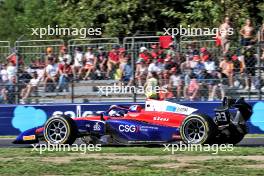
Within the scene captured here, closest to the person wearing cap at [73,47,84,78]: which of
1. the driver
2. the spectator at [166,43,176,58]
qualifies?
the spectator at [166,43,176,58]

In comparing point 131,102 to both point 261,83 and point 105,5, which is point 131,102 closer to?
point 261,83

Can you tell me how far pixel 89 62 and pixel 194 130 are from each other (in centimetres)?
623

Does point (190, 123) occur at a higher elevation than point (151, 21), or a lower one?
lower

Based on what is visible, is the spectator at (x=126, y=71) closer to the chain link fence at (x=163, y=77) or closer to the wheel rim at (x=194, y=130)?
the chain link fence at (x=163, y=77)

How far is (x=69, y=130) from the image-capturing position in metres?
12.8

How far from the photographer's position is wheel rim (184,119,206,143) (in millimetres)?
12078

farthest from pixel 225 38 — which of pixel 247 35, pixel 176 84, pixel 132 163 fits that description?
pixel 132 163

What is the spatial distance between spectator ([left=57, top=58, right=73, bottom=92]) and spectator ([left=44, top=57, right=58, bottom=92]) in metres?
0.14

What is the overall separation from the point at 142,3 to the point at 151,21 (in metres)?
0.75

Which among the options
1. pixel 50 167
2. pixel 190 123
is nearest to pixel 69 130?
pixel 190 123

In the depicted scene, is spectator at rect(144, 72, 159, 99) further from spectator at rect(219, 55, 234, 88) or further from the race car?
the race car

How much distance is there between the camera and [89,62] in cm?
1778

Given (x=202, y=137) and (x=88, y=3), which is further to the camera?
(x=88, y=3)

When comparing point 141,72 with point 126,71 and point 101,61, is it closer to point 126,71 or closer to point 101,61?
point 126,71
